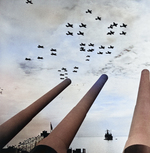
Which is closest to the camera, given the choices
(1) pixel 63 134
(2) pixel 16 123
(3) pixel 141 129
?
(3) pixel 141 129

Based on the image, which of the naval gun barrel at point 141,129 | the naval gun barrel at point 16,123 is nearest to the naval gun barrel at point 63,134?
the naval gun barrel at point 141,129

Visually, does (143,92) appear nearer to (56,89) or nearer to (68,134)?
(68,134)

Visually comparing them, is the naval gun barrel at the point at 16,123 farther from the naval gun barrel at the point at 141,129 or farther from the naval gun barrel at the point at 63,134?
the naval gun barrel at the point at 141,129

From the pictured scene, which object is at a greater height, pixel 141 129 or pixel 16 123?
pixel 16 123

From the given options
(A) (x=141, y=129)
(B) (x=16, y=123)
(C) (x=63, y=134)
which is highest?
(B) (x=16, y=123)

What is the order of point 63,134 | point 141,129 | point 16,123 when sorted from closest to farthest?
point 141,129 < point 63,134 < point 16,123

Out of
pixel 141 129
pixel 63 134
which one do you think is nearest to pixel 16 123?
pixel 63 134

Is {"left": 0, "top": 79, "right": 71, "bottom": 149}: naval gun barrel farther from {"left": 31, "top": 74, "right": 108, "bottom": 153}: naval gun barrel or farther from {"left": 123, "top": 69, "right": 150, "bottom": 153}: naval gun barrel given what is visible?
{"left": 123, "top": 69, "right": 150, "bottom": 153}: naval gun barrel

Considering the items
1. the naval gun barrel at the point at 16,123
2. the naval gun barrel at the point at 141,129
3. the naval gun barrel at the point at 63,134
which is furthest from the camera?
the naval gun barrel at the point at 16,123

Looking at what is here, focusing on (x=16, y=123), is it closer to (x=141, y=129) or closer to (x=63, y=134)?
(x=63, y=134)

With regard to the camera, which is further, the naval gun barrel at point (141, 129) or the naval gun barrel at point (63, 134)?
the naval gun barrel at point (63, 134)

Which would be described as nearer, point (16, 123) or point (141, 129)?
point (141, 129)
